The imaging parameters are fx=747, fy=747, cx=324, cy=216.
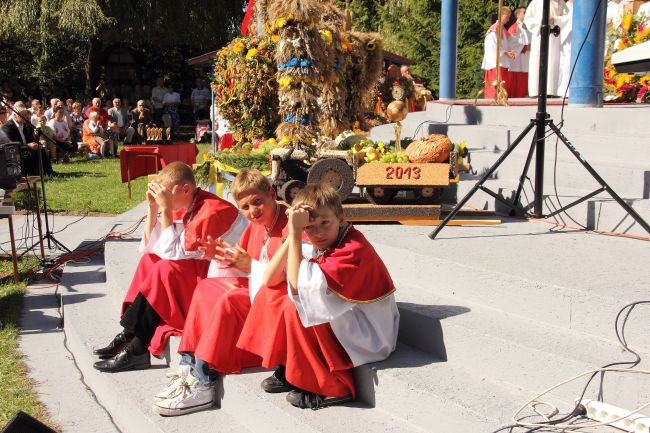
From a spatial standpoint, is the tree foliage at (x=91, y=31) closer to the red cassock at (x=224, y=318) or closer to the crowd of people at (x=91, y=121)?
the crowd of people at (x=91, y=121)

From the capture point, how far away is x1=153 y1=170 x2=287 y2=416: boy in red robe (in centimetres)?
390

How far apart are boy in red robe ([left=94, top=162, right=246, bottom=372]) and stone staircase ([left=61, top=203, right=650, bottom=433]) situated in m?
0.13

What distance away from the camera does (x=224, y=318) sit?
3.92 meters

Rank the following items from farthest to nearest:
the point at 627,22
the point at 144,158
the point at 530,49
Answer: the point at 530,49 < the point at 144,158 < the point at 627,22

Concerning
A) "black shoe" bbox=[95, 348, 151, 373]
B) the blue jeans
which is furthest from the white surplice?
"black shoe" bbox=[95, 348, 151, 373]

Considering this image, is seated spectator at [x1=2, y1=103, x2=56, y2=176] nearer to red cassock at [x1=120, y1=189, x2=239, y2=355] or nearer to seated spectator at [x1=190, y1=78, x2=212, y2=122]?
red cassock at [x1=120, y1=189, x2=239, y2=355]

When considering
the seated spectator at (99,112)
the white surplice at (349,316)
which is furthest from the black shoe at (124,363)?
the seated spectator at (99,112)

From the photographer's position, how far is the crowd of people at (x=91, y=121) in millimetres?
12834

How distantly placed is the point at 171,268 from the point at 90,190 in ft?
28.9

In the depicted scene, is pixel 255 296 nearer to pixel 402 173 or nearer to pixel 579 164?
pixel 402 173

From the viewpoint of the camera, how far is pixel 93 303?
5.88 meters

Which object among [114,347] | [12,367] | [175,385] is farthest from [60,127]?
[175,385]

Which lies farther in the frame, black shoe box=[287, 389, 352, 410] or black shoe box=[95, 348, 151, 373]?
black shoe box=[95, 348, 151, 373]

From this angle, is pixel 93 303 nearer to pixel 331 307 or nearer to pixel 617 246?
pixel 331 307
